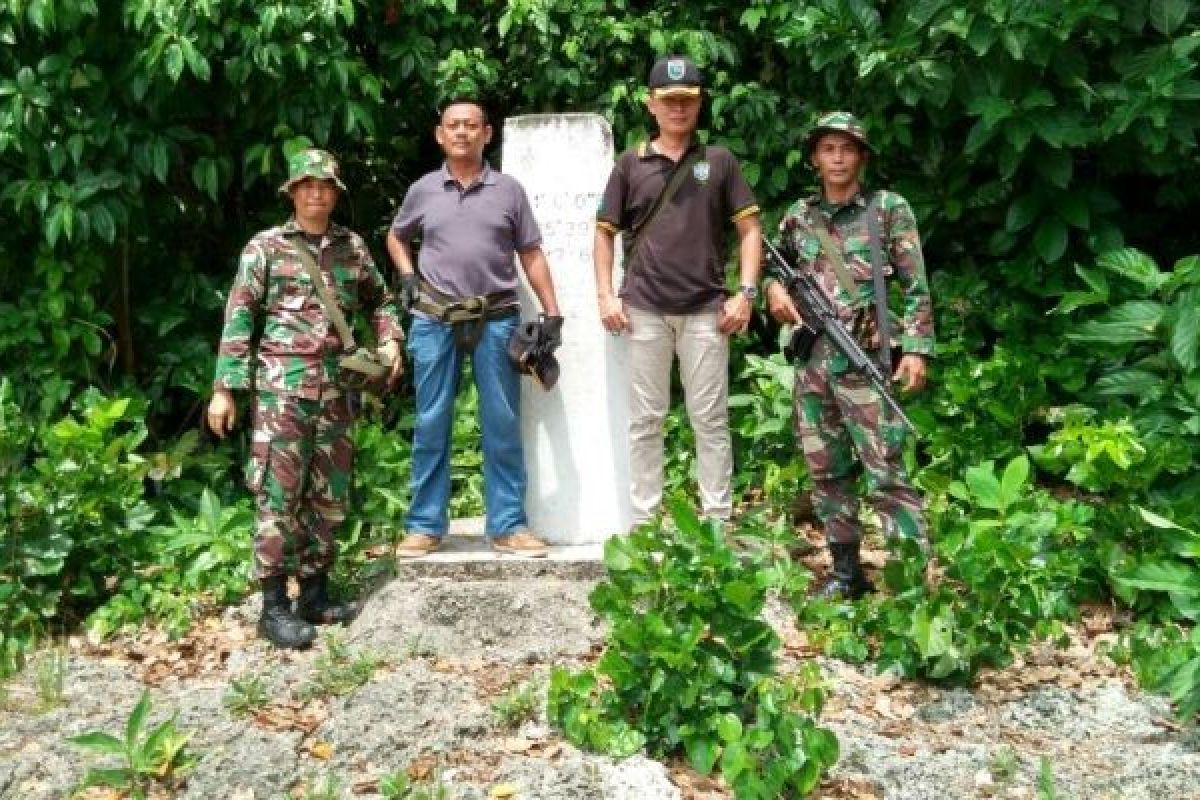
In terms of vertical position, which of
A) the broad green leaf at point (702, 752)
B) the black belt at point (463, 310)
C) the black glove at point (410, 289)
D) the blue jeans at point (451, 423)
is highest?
the black glove at point (410, 289)

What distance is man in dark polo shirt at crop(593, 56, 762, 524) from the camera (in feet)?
16.4

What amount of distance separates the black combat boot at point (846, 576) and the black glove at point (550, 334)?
1.29 metres

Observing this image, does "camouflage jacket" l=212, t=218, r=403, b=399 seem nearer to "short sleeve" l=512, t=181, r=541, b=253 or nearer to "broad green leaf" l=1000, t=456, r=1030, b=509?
"short sleeve" l=512, t=181, r=541, b=253

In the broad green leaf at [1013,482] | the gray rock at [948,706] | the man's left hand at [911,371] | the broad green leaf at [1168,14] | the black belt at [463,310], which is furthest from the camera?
the broad green leaf at [1168,14]

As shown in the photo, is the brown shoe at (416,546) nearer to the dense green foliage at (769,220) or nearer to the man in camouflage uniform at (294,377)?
the man in camouflage uniform at (294,377)

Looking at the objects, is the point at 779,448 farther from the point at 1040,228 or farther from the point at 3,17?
the point at 3,17

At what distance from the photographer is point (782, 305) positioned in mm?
4891

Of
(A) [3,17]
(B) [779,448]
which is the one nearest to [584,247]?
(B) [779,448]

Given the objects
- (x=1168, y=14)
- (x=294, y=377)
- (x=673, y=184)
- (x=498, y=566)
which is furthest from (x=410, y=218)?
(x=1168, y=14)

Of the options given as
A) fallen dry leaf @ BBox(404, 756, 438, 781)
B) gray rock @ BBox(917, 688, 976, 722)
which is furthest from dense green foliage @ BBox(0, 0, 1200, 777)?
fallen dry leaf @ BBox(404, 756, 438, 781)

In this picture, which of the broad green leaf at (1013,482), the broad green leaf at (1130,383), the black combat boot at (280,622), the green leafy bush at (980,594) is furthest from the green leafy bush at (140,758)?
the broad green leaf at (1130,383)

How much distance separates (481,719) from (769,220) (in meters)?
3.30

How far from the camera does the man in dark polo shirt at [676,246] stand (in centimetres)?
500

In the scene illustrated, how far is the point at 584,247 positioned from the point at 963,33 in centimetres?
179
